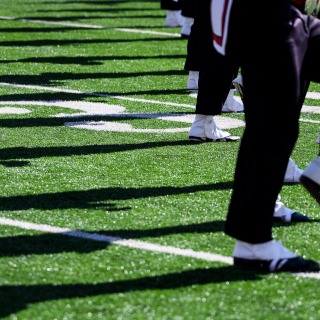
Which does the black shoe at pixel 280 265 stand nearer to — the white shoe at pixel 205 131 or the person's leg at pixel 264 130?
the person's leg at pixel 264 130

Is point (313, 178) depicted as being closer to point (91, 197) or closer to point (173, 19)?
point (91, 197)

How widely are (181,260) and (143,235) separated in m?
0.42

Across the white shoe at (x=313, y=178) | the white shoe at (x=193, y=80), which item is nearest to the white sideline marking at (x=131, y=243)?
the white shoe at (x=313, y=178)

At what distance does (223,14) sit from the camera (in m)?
4.44

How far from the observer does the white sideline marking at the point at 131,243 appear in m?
4.62

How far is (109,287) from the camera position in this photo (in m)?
4.21

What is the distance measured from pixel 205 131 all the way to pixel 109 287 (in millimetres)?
3345

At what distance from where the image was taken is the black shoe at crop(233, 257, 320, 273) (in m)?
4.46

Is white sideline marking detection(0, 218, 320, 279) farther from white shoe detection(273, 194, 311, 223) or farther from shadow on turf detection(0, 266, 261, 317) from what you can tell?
white shoe detection(273, 194, 311, 223)

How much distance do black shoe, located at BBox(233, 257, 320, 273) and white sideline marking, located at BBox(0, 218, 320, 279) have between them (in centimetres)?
3

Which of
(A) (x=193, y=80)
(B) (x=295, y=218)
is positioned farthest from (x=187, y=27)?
(B) (x=295, y=218)

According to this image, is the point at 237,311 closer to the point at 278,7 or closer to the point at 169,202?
the point at 278,7

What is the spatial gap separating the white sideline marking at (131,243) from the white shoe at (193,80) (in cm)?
474

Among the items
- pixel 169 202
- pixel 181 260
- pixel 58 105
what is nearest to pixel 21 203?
pixel 169 202
